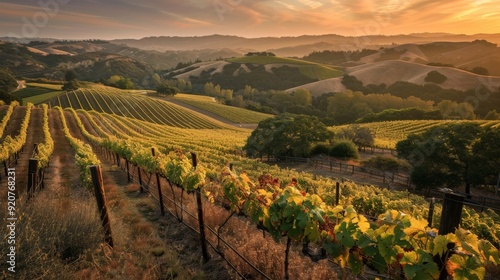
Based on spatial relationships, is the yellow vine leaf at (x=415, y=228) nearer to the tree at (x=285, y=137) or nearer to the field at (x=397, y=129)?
the tree at (x=285, y=137)

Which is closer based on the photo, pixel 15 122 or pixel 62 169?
pixel 62 169

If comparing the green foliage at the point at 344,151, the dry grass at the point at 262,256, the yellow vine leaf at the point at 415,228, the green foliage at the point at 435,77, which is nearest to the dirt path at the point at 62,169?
the dry grass at the point at 262,256

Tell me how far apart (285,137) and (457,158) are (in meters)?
21.9

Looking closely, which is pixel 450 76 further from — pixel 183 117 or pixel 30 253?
pixel 30 253

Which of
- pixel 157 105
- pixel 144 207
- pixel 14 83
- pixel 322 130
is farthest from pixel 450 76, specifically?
pixel 14 83

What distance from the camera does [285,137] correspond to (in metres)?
45.0

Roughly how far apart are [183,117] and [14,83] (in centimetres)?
6914

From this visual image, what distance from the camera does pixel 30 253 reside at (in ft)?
18.6

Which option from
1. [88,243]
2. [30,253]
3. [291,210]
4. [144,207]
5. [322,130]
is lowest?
[322,130]

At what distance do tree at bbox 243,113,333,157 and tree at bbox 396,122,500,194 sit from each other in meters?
16.0

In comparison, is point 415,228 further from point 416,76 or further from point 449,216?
→ point 416,76

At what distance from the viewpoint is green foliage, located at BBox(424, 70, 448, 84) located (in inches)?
5084

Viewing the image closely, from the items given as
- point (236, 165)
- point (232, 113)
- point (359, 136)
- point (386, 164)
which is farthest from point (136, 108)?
point (386, 164)

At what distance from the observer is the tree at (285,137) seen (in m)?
44.8
